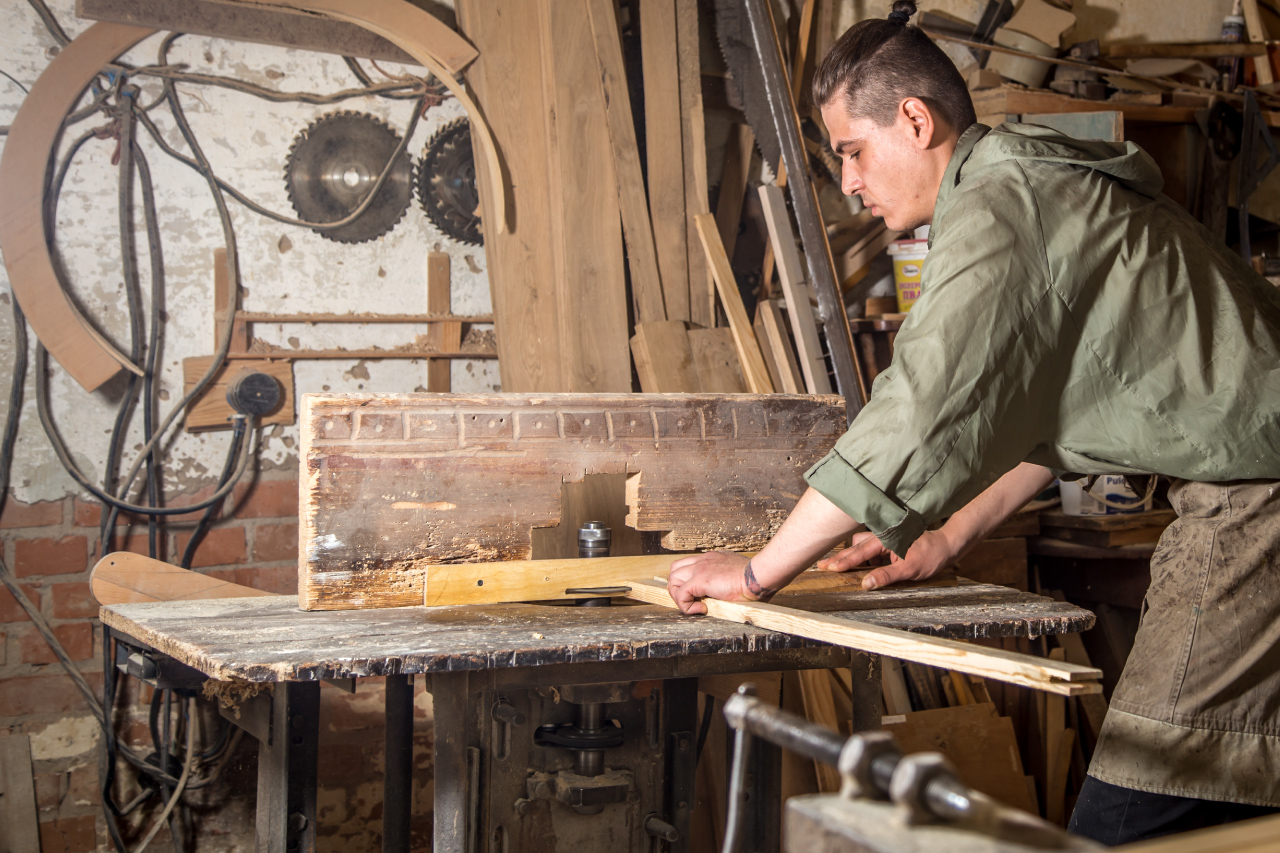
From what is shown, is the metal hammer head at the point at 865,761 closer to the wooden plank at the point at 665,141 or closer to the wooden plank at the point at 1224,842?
the wooden plank at the point at 1224,842

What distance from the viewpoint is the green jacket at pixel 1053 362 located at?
1.27 meters

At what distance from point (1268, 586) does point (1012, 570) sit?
1686 mm

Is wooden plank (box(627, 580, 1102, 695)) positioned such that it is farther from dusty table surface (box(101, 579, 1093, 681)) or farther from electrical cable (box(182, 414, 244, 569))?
electrical cable (box(182, 414, 244, 569))

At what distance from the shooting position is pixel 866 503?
50.8 inches

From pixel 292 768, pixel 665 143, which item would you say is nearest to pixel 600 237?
pixel 665 143

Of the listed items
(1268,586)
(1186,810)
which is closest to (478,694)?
(1186,810)

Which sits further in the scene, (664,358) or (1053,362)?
(664,358)

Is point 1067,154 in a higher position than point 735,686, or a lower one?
higher

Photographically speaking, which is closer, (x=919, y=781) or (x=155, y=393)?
(x=919, y=781)

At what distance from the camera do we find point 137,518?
2.57 metres

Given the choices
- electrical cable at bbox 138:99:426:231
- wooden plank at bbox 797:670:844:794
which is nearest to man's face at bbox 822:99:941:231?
wooden plank at bbox 797:670:844:794

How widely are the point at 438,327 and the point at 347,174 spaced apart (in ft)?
1.56

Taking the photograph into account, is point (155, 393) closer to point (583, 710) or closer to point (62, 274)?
point (62, 274)

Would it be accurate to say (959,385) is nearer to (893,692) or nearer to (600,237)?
(600,237)
